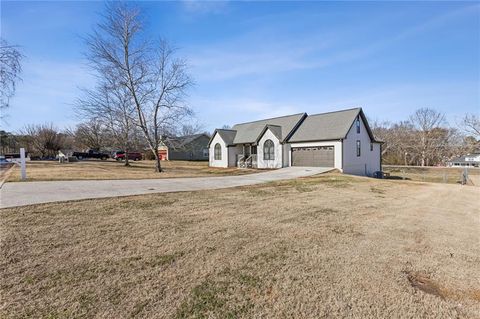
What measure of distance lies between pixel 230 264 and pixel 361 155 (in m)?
24.8

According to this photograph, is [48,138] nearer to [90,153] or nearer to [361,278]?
[90,153]

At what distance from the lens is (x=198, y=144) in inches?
2157

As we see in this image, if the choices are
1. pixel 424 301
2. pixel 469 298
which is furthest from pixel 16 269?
pixel 469 298

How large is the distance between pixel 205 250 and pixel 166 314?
1.64m

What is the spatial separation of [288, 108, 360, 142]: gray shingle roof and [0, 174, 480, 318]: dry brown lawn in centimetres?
1786

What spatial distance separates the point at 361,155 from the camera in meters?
25.7

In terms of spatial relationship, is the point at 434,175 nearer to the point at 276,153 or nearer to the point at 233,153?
the point at 276,153

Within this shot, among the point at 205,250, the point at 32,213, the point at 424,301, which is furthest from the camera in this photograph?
the point at 32,213

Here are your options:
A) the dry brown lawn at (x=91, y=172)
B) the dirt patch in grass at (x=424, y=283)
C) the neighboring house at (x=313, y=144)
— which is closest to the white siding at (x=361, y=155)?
the neighboring house at (x=313, y=144)

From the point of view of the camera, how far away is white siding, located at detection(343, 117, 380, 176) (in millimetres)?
23750

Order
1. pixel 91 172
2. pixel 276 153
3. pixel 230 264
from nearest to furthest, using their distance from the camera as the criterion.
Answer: pixel 230 264 → pixel 91 172 → pixel 276 153

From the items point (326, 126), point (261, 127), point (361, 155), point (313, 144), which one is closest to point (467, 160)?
point (361, 155)

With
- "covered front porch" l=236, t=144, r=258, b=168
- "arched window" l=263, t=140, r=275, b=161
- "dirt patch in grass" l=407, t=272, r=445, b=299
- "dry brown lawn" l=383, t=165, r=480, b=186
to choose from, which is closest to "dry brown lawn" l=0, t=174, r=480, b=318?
"dirt patch in grass" l=407, t=272, r=445, b=299

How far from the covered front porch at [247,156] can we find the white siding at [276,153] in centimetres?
115
